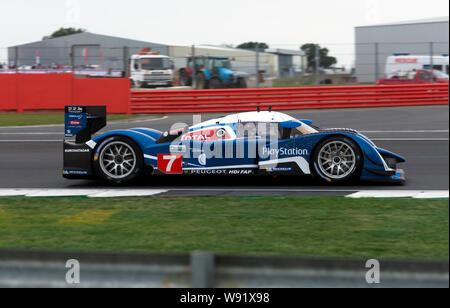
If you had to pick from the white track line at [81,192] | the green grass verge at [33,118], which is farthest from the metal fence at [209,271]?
the green grass verge at [33,118]

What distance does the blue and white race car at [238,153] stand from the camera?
9.12m

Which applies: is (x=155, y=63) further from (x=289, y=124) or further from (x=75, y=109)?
(x=289, y=124)

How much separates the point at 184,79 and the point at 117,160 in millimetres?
13572

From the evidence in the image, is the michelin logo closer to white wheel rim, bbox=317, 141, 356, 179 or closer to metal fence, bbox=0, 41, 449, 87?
white wheel rim, bbox=317, 141, 356, 179

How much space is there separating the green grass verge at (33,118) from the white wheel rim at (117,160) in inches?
406

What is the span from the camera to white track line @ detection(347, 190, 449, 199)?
27.9ft

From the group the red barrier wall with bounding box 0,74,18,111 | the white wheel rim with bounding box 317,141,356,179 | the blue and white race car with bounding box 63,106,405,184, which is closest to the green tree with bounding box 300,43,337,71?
the red barrier wall with bounding box 0,74,18,111

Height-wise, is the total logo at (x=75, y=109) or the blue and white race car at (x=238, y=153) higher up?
the total logo at (x=75, y=109)

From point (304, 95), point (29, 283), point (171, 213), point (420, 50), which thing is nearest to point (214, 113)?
point (304, 95)

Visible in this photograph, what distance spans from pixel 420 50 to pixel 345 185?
63.5 feet

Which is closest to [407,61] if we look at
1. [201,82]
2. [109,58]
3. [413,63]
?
[413,63]

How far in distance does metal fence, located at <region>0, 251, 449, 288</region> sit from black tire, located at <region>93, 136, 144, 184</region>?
5.76m

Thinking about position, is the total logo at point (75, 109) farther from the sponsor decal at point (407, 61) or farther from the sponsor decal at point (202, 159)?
the sponsor decal at point (407, 61)
